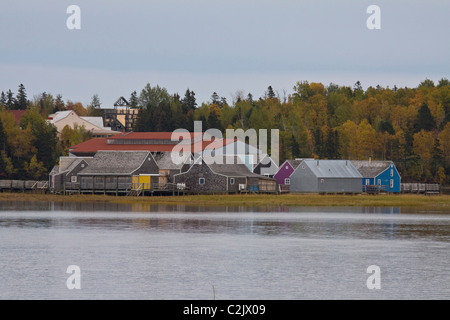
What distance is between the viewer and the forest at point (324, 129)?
128 m

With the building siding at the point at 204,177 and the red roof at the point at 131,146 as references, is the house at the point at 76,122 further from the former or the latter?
the building siding at the point at 204,177

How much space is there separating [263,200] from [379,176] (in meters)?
28.2

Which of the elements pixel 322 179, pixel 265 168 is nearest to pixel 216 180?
pixel 322 179

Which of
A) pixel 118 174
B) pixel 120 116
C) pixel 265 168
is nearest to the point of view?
pixel 118 174

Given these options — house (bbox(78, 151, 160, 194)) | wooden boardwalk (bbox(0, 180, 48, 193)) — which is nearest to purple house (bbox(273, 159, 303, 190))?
house (bbox(78, 151, 160, 194))

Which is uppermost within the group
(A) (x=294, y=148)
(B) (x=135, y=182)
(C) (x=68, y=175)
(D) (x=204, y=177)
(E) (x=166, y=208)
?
(A) (x=294, y=148)

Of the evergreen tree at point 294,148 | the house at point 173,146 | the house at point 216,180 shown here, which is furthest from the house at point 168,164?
the evergreen tree at point 294,148

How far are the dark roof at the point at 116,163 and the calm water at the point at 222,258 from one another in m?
37.8

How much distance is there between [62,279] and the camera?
3014 cm

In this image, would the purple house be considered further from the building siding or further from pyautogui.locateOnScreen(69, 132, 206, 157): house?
pyautogui.locateOnScreen(69, 132, 206, 157): house

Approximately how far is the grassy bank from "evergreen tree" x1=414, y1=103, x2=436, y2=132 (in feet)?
189

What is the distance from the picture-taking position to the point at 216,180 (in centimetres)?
9769

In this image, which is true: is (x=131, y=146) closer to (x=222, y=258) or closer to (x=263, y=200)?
(x=263, y=200)
